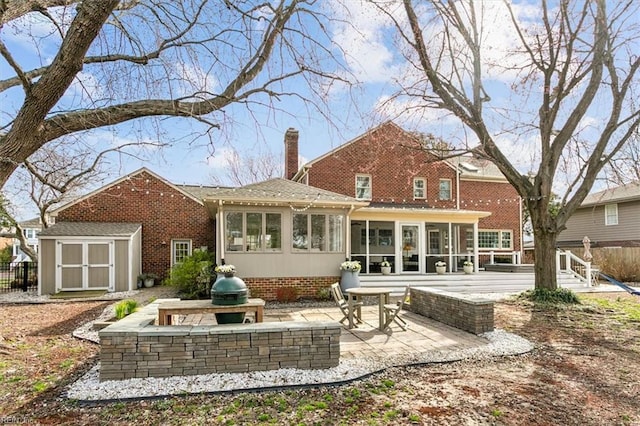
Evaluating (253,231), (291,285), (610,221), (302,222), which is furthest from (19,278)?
(610,221)

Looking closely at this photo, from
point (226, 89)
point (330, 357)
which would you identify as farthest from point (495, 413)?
point (226, 89)

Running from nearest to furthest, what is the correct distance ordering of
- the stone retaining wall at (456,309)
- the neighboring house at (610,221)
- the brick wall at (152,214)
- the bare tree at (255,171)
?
the stone retaining wall at (456,309)
the brick wall at (152,214)
the neighboring house at (610,221)
the bare tree at (255,171)

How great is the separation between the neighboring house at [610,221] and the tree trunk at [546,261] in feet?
33.9

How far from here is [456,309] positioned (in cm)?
741

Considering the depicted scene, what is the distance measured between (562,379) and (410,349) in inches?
78.8

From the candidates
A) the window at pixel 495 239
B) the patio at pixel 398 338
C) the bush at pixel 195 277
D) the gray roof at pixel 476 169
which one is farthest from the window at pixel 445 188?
the bush at pixel 195 277

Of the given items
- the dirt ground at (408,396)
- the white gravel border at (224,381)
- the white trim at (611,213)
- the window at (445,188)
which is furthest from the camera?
the white trim at (611,213)

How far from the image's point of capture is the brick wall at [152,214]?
15766mm

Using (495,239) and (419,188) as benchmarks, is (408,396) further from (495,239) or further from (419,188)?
(495,239)

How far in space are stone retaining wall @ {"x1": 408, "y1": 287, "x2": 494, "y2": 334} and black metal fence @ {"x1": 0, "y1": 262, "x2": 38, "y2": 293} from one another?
15262 millimetres

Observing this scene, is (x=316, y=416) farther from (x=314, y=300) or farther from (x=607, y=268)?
(x=607, y=268)

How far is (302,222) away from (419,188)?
363 inches

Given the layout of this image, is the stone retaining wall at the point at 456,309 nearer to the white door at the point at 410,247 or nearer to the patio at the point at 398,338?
the patio at the point at 398,338

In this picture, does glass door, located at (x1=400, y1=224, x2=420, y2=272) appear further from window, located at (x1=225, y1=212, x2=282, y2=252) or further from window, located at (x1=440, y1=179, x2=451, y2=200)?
window, located at (x1=225, y1=212, x2=282, y2=252)
